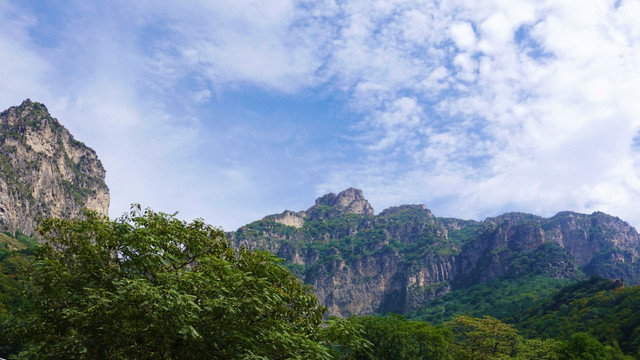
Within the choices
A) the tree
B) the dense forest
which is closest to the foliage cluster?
the dense forest

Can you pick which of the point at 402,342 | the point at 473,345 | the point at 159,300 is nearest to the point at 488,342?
the point at 473,345

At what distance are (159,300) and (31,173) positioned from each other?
203 meters

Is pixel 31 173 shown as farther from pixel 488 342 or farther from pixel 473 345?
pixel 488 342

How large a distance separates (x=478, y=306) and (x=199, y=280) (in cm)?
14562

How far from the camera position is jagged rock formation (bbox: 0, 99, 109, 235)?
153 m

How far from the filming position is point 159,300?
1055cm

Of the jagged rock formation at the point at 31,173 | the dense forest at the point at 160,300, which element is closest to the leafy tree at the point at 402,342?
the dense forest at the point at 160,300

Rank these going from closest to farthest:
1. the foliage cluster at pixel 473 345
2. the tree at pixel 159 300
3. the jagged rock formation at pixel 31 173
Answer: the tree at pixel 159 300 < the foliage cluster at pixel 473 345 < the jagged rock formation at pixel 31 173

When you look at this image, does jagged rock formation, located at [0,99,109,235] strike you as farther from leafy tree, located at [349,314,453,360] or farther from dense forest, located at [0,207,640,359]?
dense forest, located at [0,207,640,359]

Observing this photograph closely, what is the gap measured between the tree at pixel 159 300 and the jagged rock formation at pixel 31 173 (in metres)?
163

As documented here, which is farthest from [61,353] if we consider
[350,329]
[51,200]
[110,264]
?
[51,200]

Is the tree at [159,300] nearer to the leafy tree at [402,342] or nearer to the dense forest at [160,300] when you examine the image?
the dense forest at [160,300]

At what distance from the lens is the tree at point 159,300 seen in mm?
11141

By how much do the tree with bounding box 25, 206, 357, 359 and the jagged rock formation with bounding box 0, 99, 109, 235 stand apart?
534 ft
